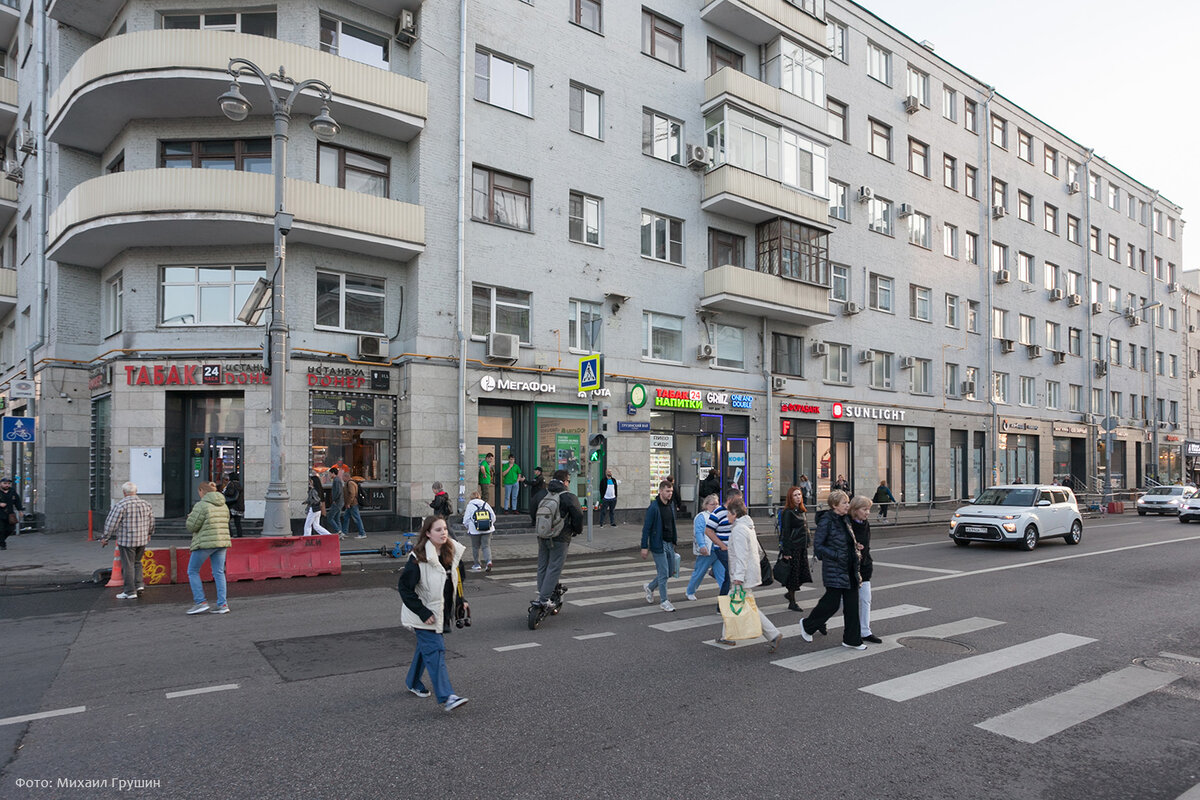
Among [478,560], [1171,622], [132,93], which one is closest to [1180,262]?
[1171,622]

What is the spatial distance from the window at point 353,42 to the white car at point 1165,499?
34332mm

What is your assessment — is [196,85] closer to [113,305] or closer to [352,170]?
[352,170]

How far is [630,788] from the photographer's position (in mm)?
4480

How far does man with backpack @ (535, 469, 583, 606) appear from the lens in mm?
9062

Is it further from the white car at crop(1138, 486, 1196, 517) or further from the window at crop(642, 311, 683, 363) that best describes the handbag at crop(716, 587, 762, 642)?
the white car at crop(1138, 486, 1196, 517)

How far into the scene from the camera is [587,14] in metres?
Answer: 22.5

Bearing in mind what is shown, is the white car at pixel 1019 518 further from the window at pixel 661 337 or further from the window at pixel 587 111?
the window at pixel 587 111

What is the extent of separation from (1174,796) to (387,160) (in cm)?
1961

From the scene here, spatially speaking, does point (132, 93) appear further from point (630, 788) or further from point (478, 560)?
point (630, 788)

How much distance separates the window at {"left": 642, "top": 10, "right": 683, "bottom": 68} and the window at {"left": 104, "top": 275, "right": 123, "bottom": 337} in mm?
16898

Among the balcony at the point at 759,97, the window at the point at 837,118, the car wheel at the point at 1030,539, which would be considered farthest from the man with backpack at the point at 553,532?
the window at the point at 837,118

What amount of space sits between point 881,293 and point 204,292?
995 inches

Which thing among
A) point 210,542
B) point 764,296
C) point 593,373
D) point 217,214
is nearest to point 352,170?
point 217,214

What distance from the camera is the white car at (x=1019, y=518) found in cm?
1722
